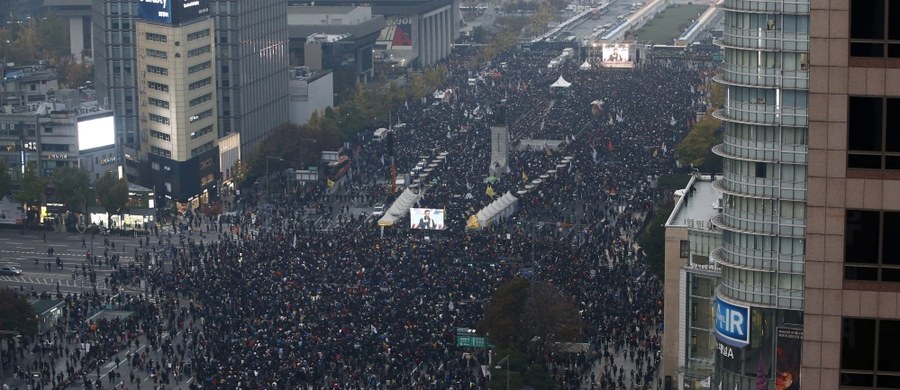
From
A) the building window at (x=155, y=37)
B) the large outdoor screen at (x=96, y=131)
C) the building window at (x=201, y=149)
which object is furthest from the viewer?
the building window at (x=201, y=149)

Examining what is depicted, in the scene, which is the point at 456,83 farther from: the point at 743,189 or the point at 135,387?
the point at 743,189

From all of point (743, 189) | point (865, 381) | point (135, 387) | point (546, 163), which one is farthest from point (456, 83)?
point (865, 381)

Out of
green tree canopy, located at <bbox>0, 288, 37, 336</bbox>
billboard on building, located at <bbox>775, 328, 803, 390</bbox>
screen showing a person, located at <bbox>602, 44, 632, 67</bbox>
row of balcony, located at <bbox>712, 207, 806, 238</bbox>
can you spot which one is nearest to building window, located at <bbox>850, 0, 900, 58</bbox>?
billboard on building, located at <bbox>775, 328, 803, 390</bbox>

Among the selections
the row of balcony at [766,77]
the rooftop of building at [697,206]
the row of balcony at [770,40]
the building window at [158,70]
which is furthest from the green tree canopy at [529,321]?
the building window at [158,70]

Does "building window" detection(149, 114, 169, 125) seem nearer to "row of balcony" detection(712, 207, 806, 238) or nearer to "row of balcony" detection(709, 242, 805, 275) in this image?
"row of balcony" detection(712, 207, 806, 238)

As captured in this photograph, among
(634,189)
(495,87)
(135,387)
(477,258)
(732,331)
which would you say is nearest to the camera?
(732,331)

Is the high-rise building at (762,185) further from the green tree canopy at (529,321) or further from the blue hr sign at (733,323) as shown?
the green tree canopy at (529,321)
